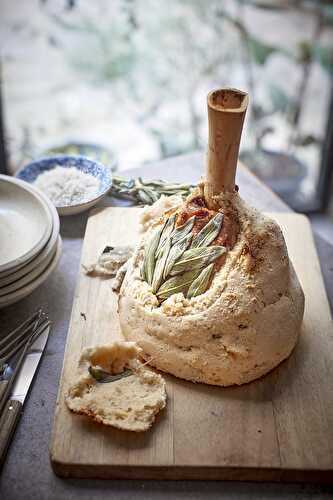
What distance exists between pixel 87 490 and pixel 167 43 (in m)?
2.01

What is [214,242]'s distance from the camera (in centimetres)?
128

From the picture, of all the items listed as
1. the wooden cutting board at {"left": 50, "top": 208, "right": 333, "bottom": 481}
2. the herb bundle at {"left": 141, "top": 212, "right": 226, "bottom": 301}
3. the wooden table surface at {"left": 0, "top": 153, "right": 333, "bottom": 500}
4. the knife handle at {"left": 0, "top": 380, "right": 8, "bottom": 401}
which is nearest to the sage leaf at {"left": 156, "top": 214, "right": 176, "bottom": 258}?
the herb bundle at {"left": 141, "top": 212, "right": 226, "bottom": 301}

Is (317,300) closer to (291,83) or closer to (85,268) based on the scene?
(85,268)

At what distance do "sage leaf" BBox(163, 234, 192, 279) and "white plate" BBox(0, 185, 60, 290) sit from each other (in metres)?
0.33

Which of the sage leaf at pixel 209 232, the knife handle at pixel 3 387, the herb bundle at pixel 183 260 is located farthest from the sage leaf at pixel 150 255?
the knife handle at pixel 3 387

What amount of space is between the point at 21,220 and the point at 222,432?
2.58 feet

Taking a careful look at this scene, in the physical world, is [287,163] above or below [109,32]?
below

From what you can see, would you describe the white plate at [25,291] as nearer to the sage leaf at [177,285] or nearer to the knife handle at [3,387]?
the knife handle at [3,387]

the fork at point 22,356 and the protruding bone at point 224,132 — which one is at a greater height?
the protruding bone at point 224,132

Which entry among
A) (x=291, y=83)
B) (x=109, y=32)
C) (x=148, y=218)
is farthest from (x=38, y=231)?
(x=291, y=83)

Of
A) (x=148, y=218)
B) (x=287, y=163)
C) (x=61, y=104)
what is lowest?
(x=287, y=163)

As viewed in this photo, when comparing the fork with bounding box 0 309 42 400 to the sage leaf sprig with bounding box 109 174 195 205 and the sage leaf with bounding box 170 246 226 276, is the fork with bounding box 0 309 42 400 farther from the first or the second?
the sage leaf sprig with bounding box 109 174 195 205

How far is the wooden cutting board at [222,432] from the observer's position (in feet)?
3.52

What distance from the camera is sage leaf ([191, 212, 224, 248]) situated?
129 cm
